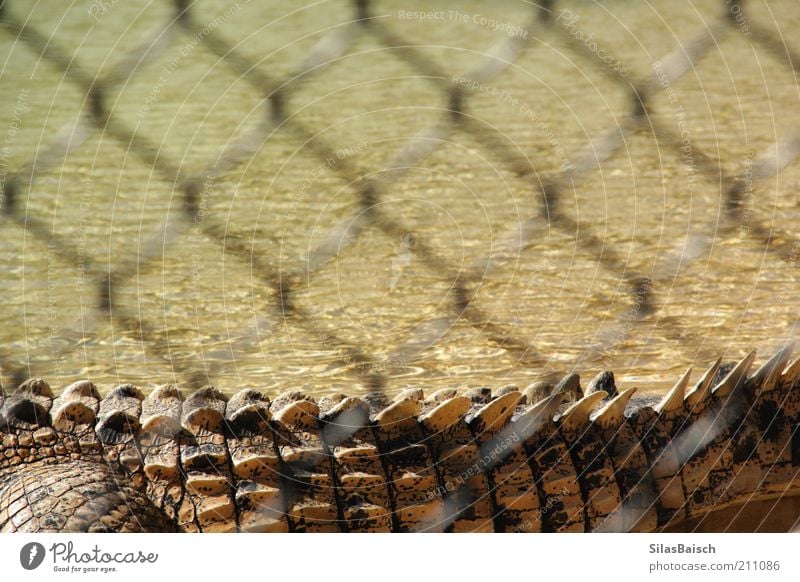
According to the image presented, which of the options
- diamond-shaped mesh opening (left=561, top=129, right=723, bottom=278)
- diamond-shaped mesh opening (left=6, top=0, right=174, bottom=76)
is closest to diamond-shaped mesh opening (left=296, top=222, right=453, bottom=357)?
diamond-shaped mesh opening (left=561, top=129, right=723, bottom=278)

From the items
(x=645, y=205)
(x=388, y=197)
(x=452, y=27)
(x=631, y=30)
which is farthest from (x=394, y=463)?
(x=631, y=30)

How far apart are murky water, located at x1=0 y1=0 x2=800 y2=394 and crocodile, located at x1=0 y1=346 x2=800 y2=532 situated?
1.19ft

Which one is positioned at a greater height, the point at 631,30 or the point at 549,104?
the point at 631,30

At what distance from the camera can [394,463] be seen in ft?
Result: 3.31

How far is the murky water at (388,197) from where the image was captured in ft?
4.94

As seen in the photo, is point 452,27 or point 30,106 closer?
point 30,106

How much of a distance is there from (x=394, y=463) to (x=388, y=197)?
0.89 meters

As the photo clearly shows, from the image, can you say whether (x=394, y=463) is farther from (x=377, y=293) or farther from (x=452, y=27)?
(x=452, y=27)

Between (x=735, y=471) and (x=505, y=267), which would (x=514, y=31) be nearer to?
(x=505, y=267)

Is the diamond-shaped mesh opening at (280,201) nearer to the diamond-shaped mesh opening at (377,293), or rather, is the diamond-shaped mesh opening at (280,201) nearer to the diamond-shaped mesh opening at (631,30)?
the diamond-shaped mesh opening at (377,293)

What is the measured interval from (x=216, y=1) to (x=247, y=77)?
0.42 metres

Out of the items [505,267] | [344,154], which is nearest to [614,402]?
[505,267]

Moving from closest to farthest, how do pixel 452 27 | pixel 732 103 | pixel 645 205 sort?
pixel 645 205, pixel 732 103, pixel 452 27

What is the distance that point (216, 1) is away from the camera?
1720 mm
